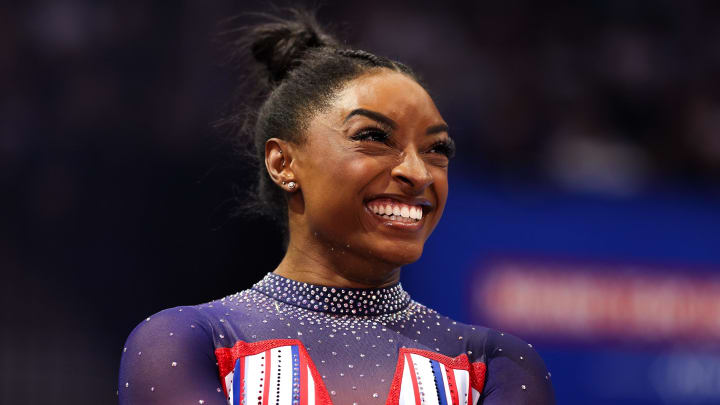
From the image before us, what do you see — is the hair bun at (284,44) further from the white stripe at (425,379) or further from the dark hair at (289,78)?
the white stripe at (425,379)

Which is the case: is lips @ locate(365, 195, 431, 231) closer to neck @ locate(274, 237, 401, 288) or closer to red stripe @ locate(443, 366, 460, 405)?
neck @ locate(274, 237, 401, 288)

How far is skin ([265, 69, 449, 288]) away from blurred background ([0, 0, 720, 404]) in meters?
0.99

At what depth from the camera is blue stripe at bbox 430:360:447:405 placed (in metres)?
1.67

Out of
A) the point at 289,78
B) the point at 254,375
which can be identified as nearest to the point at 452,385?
the point at 254,375

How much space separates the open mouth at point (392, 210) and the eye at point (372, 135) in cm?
11

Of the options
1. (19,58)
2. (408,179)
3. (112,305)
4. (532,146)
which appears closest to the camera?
(408,179)

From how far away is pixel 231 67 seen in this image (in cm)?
341

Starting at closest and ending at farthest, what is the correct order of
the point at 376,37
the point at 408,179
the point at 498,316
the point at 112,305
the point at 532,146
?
the point at 408,179 < the point at 112,305 < the point at 498,316 < the point at 532,146 < the point at 376,37

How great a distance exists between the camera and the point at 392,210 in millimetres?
1784

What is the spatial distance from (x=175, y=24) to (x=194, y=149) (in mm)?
542

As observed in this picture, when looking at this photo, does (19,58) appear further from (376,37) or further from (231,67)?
(376,37)

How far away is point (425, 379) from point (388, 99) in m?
0.52

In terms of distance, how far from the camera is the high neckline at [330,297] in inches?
71.2

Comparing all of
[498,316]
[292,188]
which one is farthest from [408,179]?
[498,316]
